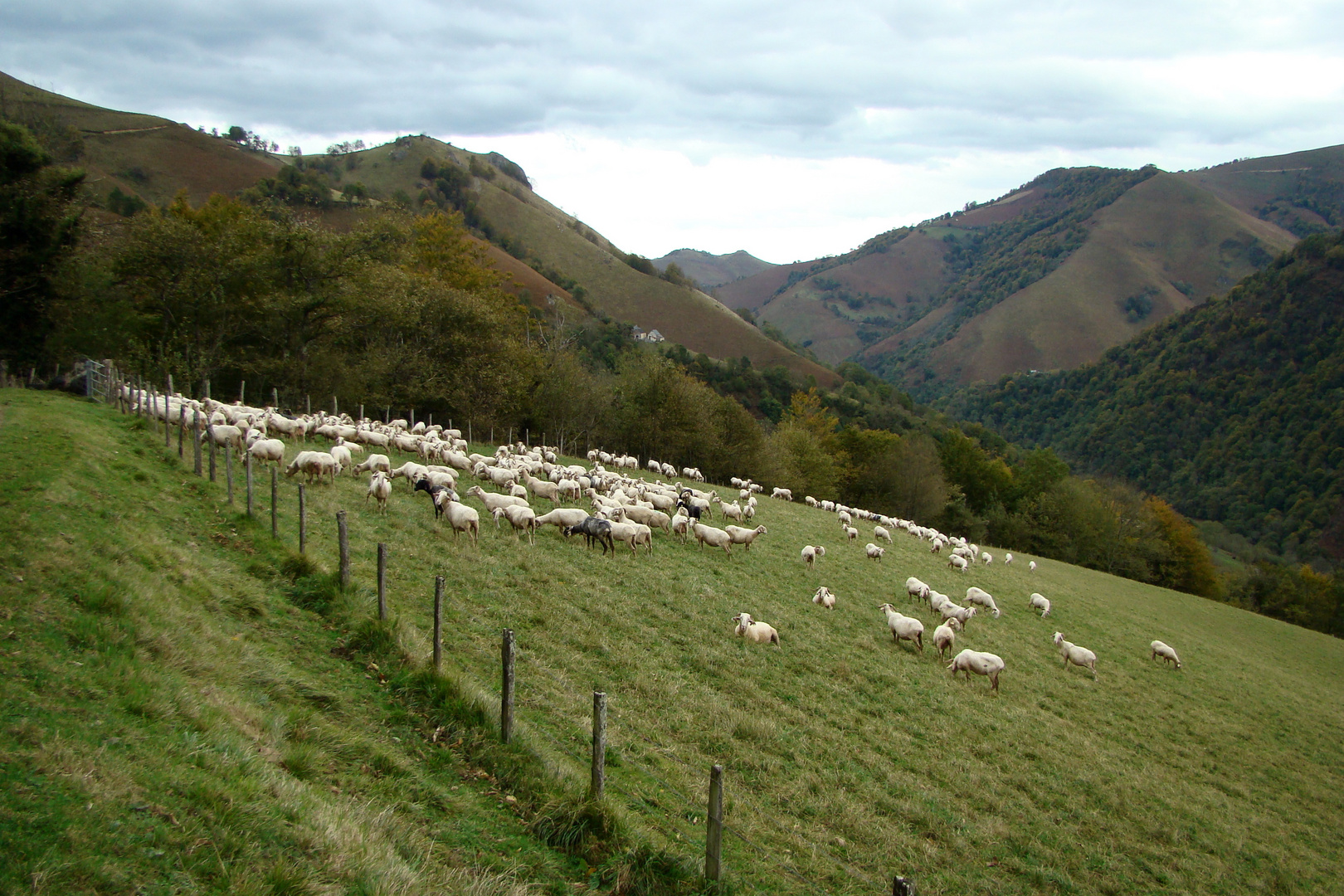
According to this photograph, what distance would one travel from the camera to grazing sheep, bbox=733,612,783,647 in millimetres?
16469

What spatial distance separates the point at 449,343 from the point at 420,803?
1618 inches

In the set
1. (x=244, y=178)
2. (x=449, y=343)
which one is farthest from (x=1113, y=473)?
(x=244, y=178)

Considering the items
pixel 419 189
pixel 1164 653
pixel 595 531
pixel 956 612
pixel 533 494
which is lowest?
pixel 1164 653

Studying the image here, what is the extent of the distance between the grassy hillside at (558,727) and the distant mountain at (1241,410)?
109 metres

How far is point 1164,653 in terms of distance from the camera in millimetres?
26031

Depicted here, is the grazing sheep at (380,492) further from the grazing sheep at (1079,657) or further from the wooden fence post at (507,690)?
the grazing sheep at (1079,657)

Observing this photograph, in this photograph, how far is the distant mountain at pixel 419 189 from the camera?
100562mm

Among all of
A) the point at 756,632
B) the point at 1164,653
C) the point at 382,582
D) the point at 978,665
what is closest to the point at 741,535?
the point at 756,632

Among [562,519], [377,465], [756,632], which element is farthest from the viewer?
[377,465]

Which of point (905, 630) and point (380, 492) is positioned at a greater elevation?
point (380, 492)

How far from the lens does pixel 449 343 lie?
45062mm

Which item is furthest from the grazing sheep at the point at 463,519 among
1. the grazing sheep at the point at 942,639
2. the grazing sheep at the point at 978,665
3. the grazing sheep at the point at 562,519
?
the grazing sheep at the point at 978,665

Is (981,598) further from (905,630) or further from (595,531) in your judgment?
(595,531)

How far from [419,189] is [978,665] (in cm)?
16241
